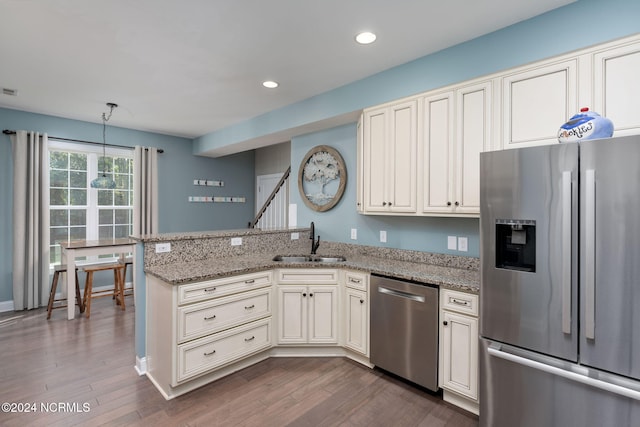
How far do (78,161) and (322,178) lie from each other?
3838 mm

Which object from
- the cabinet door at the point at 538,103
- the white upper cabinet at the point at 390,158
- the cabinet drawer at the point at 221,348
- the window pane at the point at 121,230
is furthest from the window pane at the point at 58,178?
the cabinet door at the point at 538,103

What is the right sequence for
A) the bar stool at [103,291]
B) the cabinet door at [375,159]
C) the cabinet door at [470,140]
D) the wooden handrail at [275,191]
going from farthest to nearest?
the wooden handrail at [275,191]
the bar stool at [103,291]
the cabinet door at [375,159]
the cabinet door at [470,140]

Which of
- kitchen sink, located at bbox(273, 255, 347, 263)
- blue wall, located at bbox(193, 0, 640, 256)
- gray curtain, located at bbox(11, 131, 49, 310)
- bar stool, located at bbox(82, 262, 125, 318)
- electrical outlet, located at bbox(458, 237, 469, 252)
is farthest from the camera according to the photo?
gray curtain, located at bbox(11, 131, 49, 310)

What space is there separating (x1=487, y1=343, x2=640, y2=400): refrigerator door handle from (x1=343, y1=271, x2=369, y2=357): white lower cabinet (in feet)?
3.58

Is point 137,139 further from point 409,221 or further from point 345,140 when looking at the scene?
point 409,221

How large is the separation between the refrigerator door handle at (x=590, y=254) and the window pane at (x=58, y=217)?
5.98 metres

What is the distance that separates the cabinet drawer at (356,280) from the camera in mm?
2721

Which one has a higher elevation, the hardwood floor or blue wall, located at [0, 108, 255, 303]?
blue wall, located at [0, 108, 255, 303]

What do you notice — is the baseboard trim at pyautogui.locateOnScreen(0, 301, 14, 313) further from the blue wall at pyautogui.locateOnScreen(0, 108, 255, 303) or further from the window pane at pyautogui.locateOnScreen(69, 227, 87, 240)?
the window pane at pyautogui.locateOnScreen(69, 227, 87, 240)

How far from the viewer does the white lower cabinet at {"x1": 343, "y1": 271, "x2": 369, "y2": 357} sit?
2.72 metres

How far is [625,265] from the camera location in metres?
1.40

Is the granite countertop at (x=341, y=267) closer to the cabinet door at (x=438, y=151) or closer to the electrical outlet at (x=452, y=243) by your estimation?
the electrical outlet at (x=452, y=243)

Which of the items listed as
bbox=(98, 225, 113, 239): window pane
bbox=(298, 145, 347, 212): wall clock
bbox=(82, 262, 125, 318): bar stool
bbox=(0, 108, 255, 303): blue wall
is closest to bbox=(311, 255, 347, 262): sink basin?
bbox=(298, 145, 347, 212): wall clock

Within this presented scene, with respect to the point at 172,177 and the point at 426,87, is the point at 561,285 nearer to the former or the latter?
the point at 426,87
